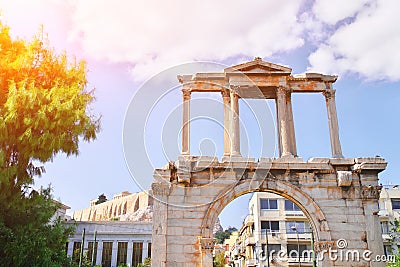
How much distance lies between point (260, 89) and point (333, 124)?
9.59 feet

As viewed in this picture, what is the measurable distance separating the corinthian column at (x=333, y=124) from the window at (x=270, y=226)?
2089cm

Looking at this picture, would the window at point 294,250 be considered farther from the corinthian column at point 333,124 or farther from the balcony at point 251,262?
the corinthian column at point 333,124

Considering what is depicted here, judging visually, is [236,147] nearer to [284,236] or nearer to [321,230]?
[321,230]

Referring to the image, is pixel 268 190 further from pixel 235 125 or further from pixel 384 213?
pixel 384 213

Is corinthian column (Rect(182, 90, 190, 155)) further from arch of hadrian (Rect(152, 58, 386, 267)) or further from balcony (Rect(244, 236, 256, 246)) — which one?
balcony (Rect(244, 236, 256, 246))

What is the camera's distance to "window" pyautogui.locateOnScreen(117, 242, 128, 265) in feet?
103

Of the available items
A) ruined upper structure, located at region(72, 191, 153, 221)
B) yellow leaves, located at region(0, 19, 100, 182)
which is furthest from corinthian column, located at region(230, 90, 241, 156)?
ruined upper structure, located at region(72, 191, 153, 221)

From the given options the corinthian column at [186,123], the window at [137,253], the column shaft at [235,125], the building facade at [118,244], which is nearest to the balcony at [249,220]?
the building facade at [118,244]

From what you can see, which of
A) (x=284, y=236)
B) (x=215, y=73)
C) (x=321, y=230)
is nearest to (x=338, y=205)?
(x=321, y=230)

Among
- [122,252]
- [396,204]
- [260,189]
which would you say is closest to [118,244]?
[122,252]

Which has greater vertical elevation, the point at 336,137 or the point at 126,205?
the point at 126,205

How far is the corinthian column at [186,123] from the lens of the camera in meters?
13.4

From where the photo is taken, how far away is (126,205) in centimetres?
8012

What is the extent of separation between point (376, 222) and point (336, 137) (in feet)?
10.3
